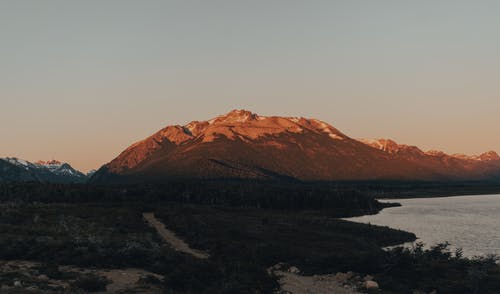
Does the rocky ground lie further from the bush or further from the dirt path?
the dirt path

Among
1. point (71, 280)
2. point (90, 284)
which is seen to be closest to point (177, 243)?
point (71, 280)

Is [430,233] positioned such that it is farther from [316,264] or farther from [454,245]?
[316,264]

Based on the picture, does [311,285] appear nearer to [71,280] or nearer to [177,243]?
[71,280]

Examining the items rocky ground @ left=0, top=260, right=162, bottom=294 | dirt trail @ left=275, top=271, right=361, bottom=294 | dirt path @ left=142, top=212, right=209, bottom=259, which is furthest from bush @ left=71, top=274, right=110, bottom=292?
dirt path @ left=142, top=212, right=209, bottom=259

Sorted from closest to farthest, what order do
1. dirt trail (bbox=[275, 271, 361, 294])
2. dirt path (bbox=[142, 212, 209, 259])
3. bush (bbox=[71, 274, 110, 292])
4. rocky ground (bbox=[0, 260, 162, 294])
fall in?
rocky ground (bbox=[0, 260, 162, 294]) < bush (bbox=[71, 274, 110, 292]) < dirt trail (bbox=[275, 271, 361, 294]) < dirt path (bbox=[142, 212, 209, 259])

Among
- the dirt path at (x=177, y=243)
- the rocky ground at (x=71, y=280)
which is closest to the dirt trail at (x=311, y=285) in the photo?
the rocky ground at (x=71, y=280)

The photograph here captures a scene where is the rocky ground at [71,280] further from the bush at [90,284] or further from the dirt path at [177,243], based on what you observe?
the dirt path at [177,243]

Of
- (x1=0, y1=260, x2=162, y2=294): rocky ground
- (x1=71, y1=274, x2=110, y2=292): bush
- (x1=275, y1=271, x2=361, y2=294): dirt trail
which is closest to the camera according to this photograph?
(x1=0, y1=260, x2=162, y2=294): rocky ground

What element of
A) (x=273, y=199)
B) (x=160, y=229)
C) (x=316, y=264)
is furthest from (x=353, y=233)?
(x=273, y=199)
